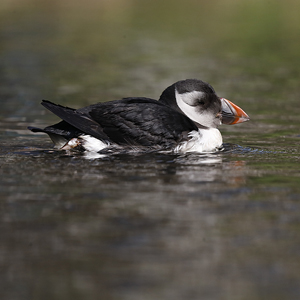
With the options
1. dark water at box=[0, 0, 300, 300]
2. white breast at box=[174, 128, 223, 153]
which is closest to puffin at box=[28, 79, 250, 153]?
white breast at box=[174, 128, 223, 153]

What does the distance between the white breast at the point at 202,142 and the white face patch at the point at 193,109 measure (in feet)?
0.34

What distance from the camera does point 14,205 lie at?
484cm

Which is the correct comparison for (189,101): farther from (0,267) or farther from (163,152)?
(0,267)

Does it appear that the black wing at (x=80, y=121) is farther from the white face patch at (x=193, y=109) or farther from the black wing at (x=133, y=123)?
the white face patch at (x=193, y=109)

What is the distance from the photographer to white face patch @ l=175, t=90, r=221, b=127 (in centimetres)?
734

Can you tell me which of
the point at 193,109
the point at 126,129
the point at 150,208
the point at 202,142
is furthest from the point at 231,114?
the point at 150,208

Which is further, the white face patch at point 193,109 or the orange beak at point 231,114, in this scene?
the orange beak at point 231,114

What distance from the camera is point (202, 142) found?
7.14m

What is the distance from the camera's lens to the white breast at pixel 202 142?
701 centimetres

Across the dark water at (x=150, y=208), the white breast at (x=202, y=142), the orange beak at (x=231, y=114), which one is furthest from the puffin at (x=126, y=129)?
the orange beak at (x=231, y=114)

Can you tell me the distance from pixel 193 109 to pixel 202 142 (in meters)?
0.47

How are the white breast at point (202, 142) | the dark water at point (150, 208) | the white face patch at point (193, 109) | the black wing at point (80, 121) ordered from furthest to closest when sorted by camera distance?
the white face patch at point (193, 109), the white breast at point (202, 142), the black wing at point (80, 121), the dark water at point (150, 208)

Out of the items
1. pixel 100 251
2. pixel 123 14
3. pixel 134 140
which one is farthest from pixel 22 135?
pixel 123 14

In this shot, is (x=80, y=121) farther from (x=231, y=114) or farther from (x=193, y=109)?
(x=231, y=114)
